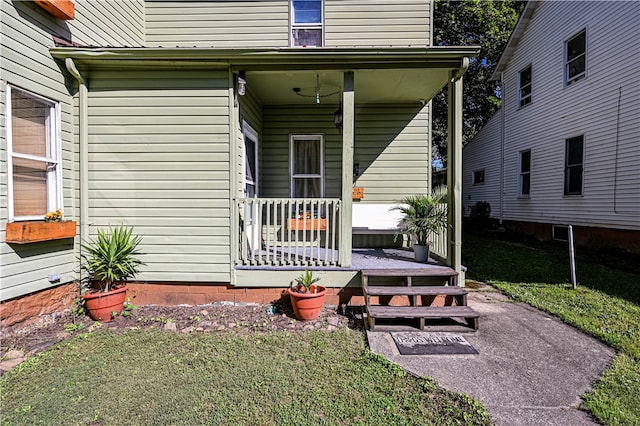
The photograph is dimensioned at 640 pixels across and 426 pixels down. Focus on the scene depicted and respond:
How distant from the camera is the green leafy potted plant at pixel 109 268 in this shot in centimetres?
369

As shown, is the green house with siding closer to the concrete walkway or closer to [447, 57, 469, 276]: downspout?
[447, 57, 469, 276]: downspout

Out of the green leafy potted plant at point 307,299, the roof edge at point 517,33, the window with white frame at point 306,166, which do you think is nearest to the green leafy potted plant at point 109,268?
the green leafy potted plant at point 307,299

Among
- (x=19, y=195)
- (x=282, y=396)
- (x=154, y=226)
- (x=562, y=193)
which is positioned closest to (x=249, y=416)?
(x=282, y=396)

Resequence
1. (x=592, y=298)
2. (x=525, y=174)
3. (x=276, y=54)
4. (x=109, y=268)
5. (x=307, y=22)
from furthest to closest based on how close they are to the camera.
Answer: (x=525, y=174)
(x=307, y=22)
(x=592, y=298)
(x=276, y=54)
(x=109, y=268)

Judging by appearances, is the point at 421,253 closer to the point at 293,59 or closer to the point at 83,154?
the point at 293,59

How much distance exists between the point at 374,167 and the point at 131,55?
424cm

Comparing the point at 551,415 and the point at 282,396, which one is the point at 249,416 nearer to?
the point at 282,396

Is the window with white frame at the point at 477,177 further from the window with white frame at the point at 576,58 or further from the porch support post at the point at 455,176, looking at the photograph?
the porch support post at the point at 455,176

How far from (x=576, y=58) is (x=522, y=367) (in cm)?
942

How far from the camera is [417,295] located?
3.81 meters

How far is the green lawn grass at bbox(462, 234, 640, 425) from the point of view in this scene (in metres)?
2.31

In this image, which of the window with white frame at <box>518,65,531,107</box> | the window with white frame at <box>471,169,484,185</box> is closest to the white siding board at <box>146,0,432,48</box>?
the window with white frame at <box>518,65,531,107</box>

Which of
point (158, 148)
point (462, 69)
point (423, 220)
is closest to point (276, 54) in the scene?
point (158, 148)

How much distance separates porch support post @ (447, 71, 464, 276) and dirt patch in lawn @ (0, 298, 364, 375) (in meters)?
1.53
